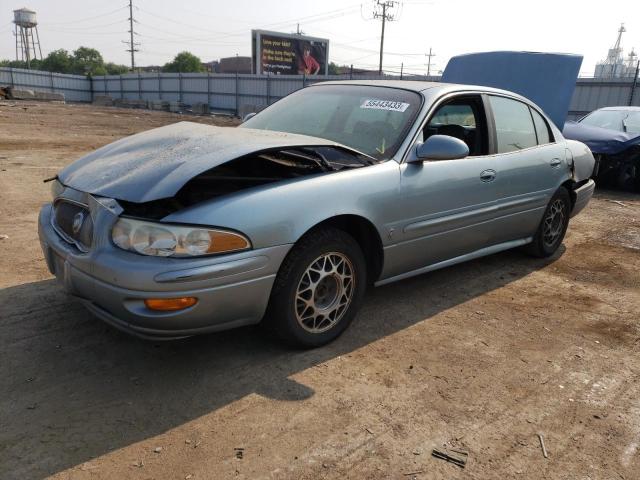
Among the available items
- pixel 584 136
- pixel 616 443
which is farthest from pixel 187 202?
pixel 584 136

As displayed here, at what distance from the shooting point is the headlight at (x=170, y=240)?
2.46 meters

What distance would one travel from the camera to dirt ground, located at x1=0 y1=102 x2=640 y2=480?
2.21m

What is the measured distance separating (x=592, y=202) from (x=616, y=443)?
21.9 feet

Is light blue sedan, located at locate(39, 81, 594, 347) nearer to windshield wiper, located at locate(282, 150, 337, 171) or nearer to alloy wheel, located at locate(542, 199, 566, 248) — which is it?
windshield wiper, located at locate(282, 150, 337, 171)

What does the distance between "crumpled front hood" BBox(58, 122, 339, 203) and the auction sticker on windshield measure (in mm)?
693

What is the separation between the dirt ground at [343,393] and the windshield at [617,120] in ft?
20.9

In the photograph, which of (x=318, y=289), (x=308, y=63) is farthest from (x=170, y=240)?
(x=308, y=63)

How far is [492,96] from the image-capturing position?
4301 mm

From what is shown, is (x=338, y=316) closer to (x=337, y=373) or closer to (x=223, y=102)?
(x=337, y=373)

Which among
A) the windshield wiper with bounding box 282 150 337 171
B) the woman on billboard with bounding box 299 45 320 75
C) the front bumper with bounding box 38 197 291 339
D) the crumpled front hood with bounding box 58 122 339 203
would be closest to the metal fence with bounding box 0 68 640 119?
the woman on billboard with bounding box 299 45 320 75

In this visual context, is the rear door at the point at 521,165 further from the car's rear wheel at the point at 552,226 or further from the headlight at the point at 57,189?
the headlight at the point at 57,189

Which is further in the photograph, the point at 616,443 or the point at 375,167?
the point at 375,167

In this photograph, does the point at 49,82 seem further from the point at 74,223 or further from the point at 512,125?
the point at 74,223

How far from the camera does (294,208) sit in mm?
2758
